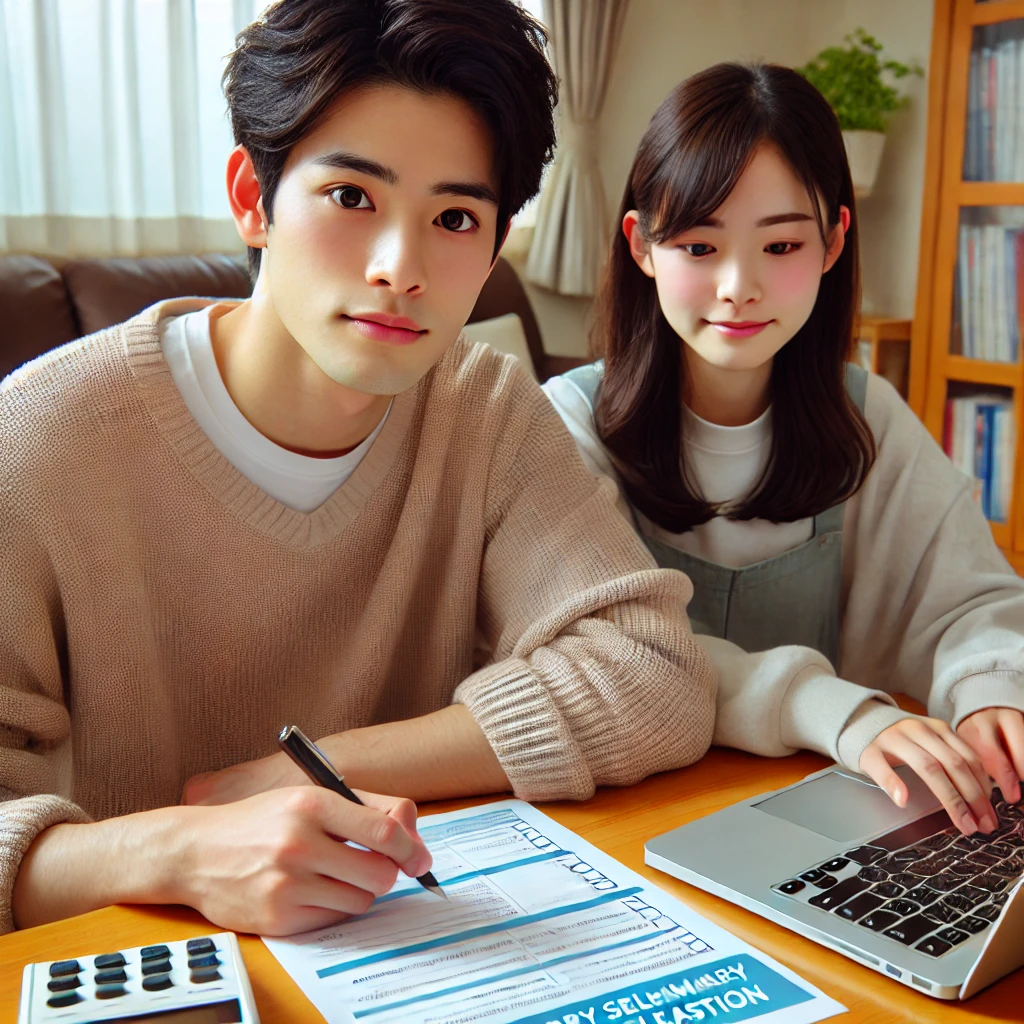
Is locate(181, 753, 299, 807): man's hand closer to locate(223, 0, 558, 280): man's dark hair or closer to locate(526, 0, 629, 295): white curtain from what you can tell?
locate(223, 0, 558, 280): man's dark hair

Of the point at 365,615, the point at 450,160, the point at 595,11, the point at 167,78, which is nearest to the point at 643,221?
the point at 450,160

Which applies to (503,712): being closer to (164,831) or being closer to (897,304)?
(164,831)

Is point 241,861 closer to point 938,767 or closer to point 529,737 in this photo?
point 529,737

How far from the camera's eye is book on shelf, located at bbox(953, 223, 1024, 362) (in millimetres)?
3043

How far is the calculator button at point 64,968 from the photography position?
0.58 meters

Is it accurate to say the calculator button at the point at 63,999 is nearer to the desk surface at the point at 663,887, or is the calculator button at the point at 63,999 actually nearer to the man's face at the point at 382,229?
the desk surface at the point at 663,887

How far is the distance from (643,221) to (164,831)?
0.84 metres

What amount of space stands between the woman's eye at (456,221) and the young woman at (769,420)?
33 cm

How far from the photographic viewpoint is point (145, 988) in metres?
0.58

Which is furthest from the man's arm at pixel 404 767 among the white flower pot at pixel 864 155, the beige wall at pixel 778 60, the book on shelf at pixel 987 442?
the beige wall at pixel 778 60

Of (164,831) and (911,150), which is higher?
(911,150)

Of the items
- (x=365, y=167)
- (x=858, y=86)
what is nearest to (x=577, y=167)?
(x=858, y=86)

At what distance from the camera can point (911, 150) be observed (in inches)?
143

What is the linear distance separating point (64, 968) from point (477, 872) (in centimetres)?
26
